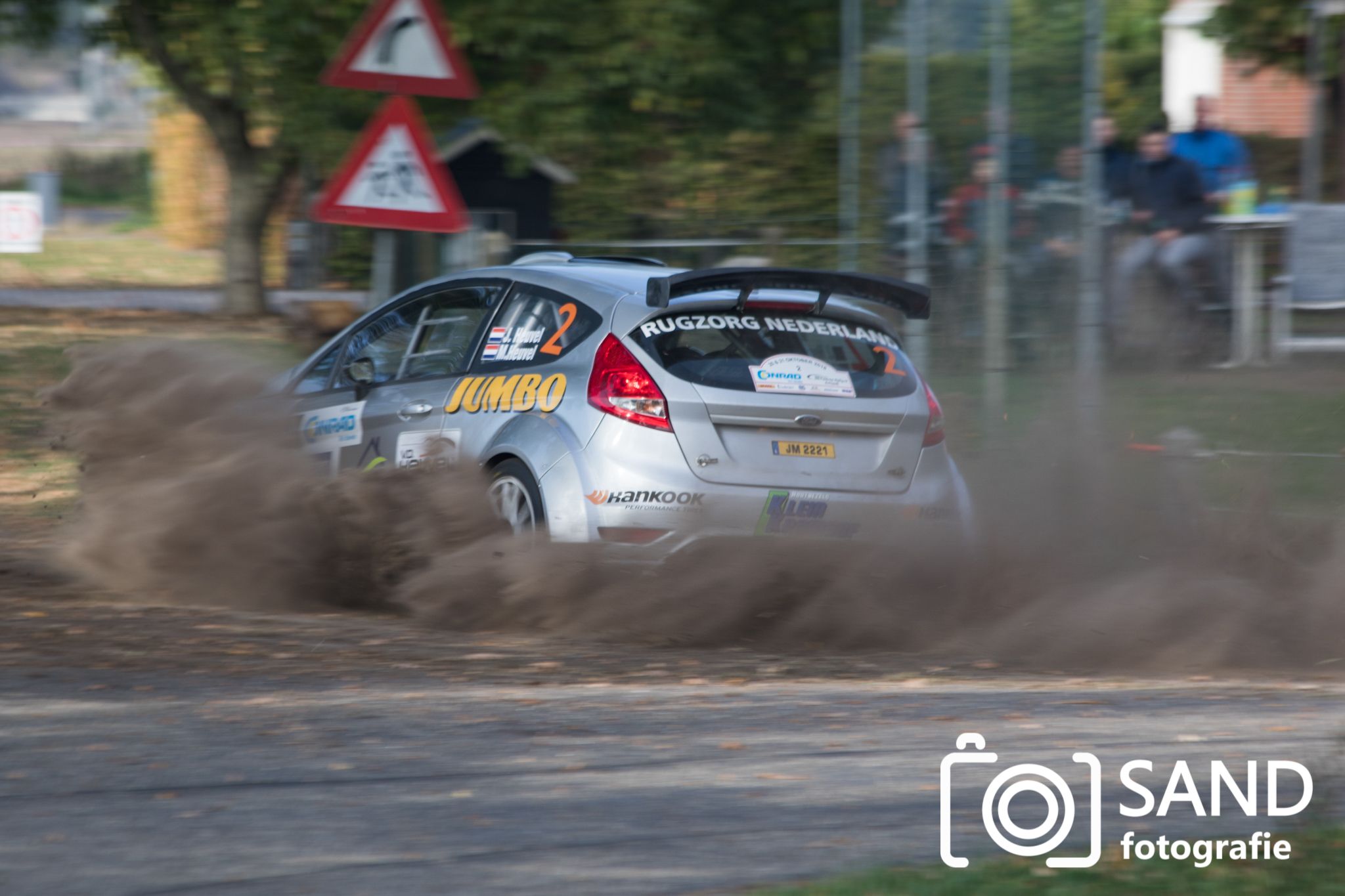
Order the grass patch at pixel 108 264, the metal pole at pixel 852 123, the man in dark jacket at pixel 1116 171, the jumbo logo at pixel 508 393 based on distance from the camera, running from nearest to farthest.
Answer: the jumbo logo at pixel 508 393 < the metal pole at pixel 852 123 < the man in dark jacket at pixel 1116 171 < the grass patch at pixel 108 264

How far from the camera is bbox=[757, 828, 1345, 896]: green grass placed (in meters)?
4.05

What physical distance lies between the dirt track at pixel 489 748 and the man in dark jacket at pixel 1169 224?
9.83 meters

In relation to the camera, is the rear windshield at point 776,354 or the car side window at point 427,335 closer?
the rear windshield at point 776,354

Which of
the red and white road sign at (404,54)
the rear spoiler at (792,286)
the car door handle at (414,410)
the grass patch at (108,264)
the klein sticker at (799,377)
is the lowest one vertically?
the grass patch at (108,264)

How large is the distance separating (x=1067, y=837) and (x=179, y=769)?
2.35m

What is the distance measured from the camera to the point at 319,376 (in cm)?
931

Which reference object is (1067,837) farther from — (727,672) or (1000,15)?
→ (1000,15)

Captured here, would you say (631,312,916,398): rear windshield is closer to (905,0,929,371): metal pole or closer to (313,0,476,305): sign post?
(313,0,476,305): sign post

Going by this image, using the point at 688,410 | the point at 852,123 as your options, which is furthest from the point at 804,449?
the point at 852,123

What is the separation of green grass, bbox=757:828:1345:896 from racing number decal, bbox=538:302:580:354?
13.2ft

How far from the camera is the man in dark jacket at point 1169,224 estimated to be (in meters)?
16.2

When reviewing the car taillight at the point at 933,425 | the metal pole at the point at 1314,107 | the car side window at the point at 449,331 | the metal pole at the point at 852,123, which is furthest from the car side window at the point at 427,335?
the metal pole at the point at 1314,107

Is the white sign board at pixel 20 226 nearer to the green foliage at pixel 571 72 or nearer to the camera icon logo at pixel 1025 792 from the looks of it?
the green foliage at pixel 571 72

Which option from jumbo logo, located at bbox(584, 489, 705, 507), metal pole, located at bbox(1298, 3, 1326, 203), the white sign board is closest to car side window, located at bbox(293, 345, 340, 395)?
jumbo logo, located at bbox(584, 489, 705, 507)
